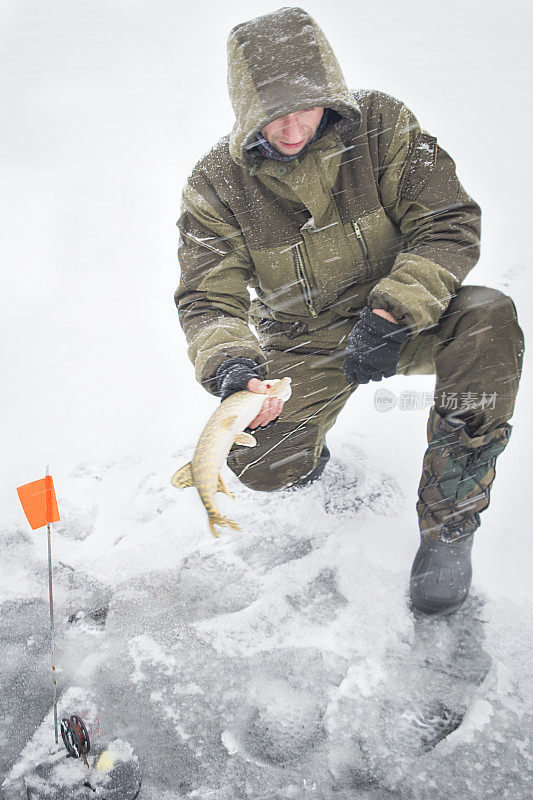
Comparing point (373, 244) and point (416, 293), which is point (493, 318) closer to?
point (416, 293)

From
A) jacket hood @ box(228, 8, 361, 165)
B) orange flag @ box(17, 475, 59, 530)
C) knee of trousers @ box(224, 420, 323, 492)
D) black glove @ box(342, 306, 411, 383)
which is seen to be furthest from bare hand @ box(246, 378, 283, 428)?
jacket hood @ box(228, 8, 361, 165)

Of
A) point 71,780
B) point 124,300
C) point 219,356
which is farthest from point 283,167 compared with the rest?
point 124,300

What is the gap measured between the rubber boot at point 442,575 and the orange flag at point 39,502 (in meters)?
1.21

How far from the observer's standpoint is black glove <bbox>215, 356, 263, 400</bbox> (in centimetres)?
169

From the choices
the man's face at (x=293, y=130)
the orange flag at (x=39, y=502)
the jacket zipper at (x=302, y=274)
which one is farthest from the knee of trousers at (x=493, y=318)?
the orange flag at (x=39, y=502)

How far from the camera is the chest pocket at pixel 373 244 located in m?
1.97

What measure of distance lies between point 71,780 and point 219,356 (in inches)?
50.7

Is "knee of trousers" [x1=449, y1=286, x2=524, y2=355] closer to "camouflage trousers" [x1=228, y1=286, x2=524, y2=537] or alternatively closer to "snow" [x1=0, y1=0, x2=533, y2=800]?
"camouflage trousers" [x1=228, y1=286, x2=524, y2=537]

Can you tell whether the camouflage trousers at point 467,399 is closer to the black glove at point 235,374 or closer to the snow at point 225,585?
the snow at point 225,585

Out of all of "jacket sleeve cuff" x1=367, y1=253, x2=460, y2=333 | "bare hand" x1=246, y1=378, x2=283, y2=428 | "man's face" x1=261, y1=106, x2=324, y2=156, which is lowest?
"bare hand" x1=246, y1=378, x2=283, y2=428

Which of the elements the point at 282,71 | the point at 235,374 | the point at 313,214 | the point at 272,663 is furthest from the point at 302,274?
the point at 272,663

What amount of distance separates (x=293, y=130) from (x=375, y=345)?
0.77m

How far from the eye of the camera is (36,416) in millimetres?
3174

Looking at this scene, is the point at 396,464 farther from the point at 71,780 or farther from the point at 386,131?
the point at 71,780
